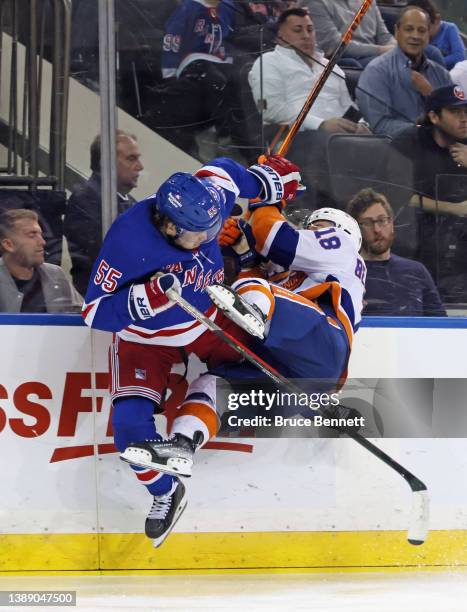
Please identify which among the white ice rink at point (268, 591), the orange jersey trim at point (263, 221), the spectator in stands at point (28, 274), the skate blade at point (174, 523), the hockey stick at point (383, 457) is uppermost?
the orange jersey trim at point (263, 221)

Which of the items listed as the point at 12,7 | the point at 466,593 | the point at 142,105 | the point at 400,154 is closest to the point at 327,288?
the point at 400,154

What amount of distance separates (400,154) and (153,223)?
35.6 inches

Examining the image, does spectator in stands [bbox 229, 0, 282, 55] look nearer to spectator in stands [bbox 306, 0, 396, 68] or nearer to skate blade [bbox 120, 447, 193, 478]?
spectator in stands [bbox 306, 0, 396, 68]

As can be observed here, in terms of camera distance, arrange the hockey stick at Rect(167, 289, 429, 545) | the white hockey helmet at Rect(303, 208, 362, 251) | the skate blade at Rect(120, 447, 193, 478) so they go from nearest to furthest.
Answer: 1. the skate blade at Rect(120, 447, 193, 478)
2. the hockey stick at Rect(167, 289, 429, 545)
3. the white hockey helmet at Rect(303, 208, 362, 251)

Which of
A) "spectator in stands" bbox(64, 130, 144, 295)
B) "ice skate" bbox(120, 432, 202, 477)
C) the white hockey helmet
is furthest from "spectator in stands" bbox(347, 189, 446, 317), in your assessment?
"ice skate" bbox(120, 432, 202, 477)

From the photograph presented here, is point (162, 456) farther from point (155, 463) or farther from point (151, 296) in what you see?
point (151, 296)

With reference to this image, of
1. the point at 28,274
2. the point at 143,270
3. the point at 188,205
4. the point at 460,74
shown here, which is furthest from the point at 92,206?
the point at 460,74

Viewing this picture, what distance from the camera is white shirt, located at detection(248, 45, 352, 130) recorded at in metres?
3.08

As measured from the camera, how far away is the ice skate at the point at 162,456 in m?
2.63

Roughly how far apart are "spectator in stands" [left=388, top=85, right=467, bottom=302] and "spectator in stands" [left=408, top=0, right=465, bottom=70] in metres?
0.10

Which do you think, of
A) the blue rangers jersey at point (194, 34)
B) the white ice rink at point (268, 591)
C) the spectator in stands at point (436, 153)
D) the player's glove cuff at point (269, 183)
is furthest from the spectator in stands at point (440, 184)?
the white ice rink at point (268, 591)

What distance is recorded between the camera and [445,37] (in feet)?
10.2

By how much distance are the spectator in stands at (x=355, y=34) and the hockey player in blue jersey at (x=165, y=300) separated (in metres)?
0.50

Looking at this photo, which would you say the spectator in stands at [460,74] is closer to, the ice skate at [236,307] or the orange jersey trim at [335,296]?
the orange jersey trim at [335,296]
